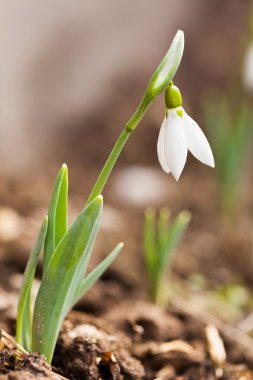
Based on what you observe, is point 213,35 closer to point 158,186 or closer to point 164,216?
point 158,186

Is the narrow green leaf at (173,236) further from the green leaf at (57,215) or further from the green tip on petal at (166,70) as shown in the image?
the green tip on petal at (166,70)

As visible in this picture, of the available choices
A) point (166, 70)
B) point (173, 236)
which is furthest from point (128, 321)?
point (166, 70)

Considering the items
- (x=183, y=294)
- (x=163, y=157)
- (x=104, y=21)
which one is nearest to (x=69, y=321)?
(x=163, y=157)

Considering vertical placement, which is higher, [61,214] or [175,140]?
[175,140]

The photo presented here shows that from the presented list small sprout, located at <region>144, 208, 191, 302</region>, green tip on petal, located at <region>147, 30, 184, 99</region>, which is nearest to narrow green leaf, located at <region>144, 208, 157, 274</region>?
small sprout, located at <region>144, 208, 191, 302</region>

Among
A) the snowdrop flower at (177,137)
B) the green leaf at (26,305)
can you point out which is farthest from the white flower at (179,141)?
the green leaf at (26,305)

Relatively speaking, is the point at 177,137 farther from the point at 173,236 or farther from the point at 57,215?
the point at 173,236

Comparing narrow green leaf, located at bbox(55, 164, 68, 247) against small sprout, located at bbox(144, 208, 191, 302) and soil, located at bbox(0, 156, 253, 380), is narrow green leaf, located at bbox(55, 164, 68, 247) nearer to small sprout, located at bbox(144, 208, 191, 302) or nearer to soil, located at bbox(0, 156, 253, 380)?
soil, located at bbox(0, 156, 253, 380)
